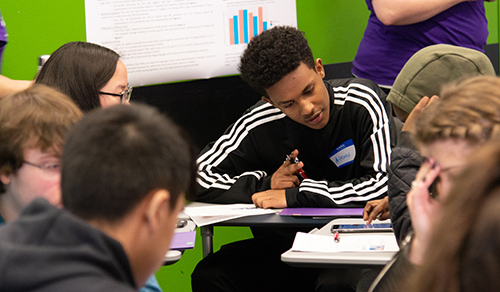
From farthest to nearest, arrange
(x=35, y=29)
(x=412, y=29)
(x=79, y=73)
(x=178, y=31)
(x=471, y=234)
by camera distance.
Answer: (x=178, y=31)
(x=35, y=29)
(x=412, y=29)
(x=79, y=73)
(x=471, y=234)

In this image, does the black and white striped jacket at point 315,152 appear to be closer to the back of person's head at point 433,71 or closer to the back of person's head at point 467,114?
the back of person's head at point 433,71

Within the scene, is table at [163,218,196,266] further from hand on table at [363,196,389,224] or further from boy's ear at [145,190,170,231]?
boy's ear at [145,190,170,231]

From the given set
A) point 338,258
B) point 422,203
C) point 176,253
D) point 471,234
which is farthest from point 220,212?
point 471,234

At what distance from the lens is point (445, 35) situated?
3076mm

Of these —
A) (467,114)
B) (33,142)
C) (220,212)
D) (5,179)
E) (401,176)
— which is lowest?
(220,212)

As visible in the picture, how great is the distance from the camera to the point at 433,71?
2.17 m

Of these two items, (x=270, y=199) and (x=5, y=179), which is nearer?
(x=5, y=179)

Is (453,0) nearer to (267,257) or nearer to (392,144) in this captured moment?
(392,144)

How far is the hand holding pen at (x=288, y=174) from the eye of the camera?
9.18ft

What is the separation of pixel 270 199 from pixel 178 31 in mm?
1388

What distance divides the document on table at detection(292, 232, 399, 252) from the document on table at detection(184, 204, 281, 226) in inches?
15.5

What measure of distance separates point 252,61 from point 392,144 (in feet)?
2.44

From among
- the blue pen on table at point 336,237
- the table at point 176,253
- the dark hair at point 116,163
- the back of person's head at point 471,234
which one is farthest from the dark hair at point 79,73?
the back of person's head at point 471,234

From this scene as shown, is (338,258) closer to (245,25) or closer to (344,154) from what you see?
(344,154)
